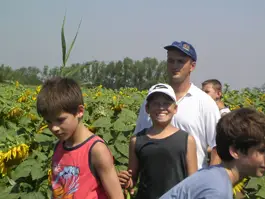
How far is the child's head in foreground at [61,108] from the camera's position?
2.06m

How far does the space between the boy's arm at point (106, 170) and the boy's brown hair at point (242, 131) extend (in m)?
0.42

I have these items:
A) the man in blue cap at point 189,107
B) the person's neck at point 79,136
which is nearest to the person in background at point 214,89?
the man in blue cap at point 189,107

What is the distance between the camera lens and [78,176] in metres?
2.10

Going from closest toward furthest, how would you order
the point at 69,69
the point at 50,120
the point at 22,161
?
the point at 50,120 < the point at 69,69 < the point at 22,161

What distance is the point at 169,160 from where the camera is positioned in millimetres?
2328

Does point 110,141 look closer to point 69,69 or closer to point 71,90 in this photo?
point 69,69

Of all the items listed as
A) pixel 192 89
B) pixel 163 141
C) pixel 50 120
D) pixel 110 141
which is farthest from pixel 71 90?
pixel 110 141

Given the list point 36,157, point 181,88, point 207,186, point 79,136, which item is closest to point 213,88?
point 181,88

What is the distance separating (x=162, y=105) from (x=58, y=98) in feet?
1.80

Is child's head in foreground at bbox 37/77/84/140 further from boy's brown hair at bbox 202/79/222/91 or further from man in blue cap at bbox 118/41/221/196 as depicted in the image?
boy's brown hair at bbox 202/79/222/91

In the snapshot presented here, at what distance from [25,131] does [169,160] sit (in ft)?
4.03

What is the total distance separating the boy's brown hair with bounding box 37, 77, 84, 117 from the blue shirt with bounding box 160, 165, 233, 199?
52 centimetres

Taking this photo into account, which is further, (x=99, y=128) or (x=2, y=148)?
(x=99, y=128)

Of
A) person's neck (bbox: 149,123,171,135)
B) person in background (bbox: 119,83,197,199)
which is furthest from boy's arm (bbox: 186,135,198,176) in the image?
person's neck (bbox: 149,123,171,135)
